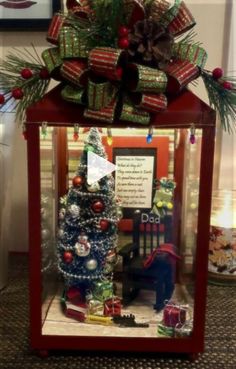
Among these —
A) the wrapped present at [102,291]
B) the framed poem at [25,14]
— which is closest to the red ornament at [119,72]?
the wrapped present at [102,291]

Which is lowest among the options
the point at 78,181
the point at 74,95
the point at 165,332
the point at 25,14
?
the point at 165,332

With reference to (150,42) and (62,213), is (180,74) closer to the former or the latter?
(150,42)

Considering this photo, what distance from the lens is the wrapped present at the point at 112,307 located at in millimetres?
712

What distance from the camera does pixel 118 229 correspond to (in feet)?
2.44

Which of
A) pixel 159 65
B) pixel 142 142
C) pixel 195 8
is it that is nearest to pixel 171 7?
pixel 159 65

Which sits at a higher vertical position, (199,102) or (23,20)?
(23,20)

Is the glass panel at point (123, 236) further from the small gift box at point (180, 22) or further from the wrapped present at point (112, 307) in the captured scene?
the small gift box at point (180, 22)

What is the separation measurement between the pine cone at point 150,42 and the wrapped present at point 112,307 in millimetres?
357

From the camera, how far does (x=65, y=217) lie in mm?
723

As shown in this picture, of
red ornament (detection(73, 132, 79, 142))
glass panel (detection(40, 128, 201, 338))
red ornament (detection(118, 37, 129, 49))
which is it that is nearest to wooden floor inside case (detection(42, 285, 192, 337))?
glass panel (detection(40, 128, 201, 338))

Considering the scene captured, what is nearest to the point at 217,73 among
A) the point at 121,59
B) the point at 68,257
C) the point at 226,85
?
the point at 226,85

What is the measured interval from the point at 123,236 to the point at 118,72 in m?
0.28

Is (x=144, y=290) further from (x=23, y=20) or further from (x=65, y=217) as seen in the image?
(x=23, y=20)

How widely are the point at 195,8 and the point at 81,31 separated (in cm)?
46
